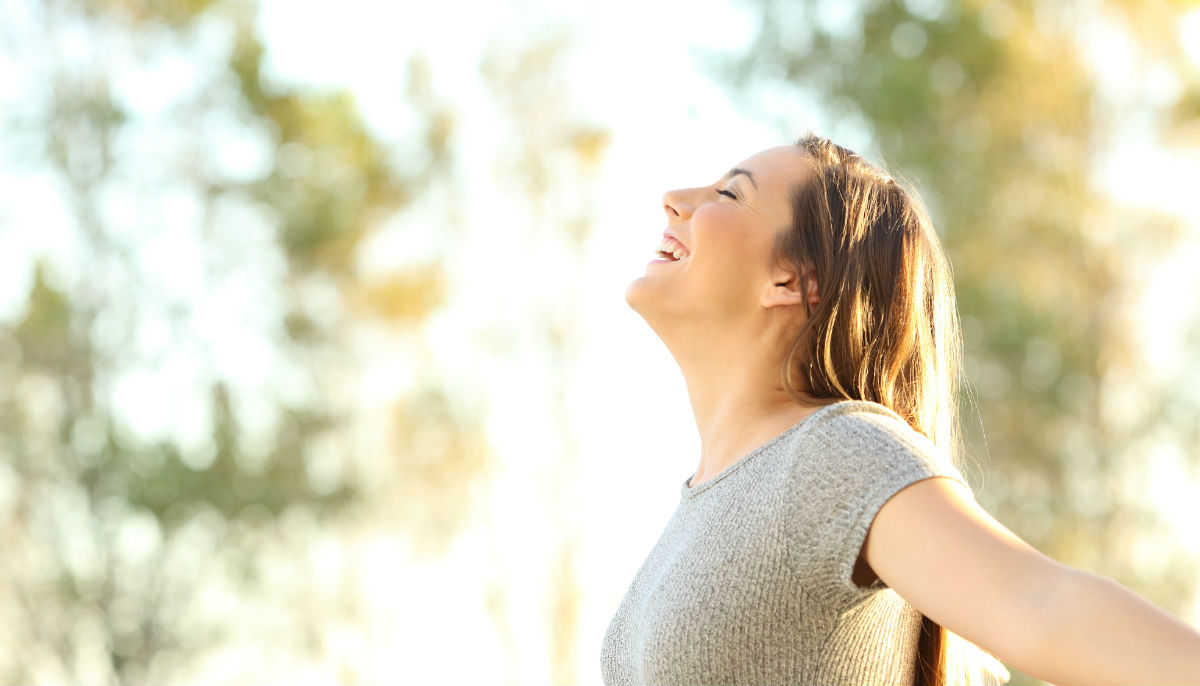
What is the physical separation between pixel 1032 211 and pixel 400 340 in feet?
17.0

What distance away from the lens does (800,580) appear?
1.01m

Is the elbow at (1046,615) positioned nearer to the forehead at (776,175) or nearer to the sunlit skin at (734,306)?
the sunlit skin at (734,306)

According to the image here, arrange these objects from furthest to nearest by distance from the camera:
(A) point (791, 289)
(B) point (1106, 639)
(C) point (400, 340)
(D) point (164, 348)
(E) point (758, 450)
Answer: (C) point (400, 340) → (D) point (164, 348) → (A) point (791, 289) → (E) point (758, 450) → (B) point (1106, 639)

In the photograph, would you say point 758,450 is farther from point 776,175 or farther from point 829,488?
point 776,175

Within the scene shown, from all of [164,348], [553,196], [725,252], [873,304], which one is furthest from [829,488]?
[553,196]

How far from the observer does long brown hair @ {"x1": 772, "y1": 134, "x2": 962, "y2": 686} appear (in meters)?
1.21

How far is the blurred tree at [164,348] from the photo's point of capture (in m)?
7.45

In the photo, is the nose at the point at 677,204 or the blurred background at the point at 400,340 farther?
the blurred background at the point at 400,340

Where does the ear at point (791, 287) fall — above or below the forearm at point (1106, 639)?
above

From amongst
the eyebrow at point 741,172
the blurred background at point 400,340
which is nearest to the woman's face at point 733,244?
the eyebrow at point 741,172

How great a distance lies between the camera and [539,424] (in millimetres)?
9625

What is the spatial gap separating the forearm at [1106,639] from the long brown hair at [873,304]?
441mm

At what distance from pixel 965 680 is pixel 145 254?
7.82m

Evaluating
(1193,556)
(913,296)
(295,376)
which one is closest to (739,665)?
(913,296)
